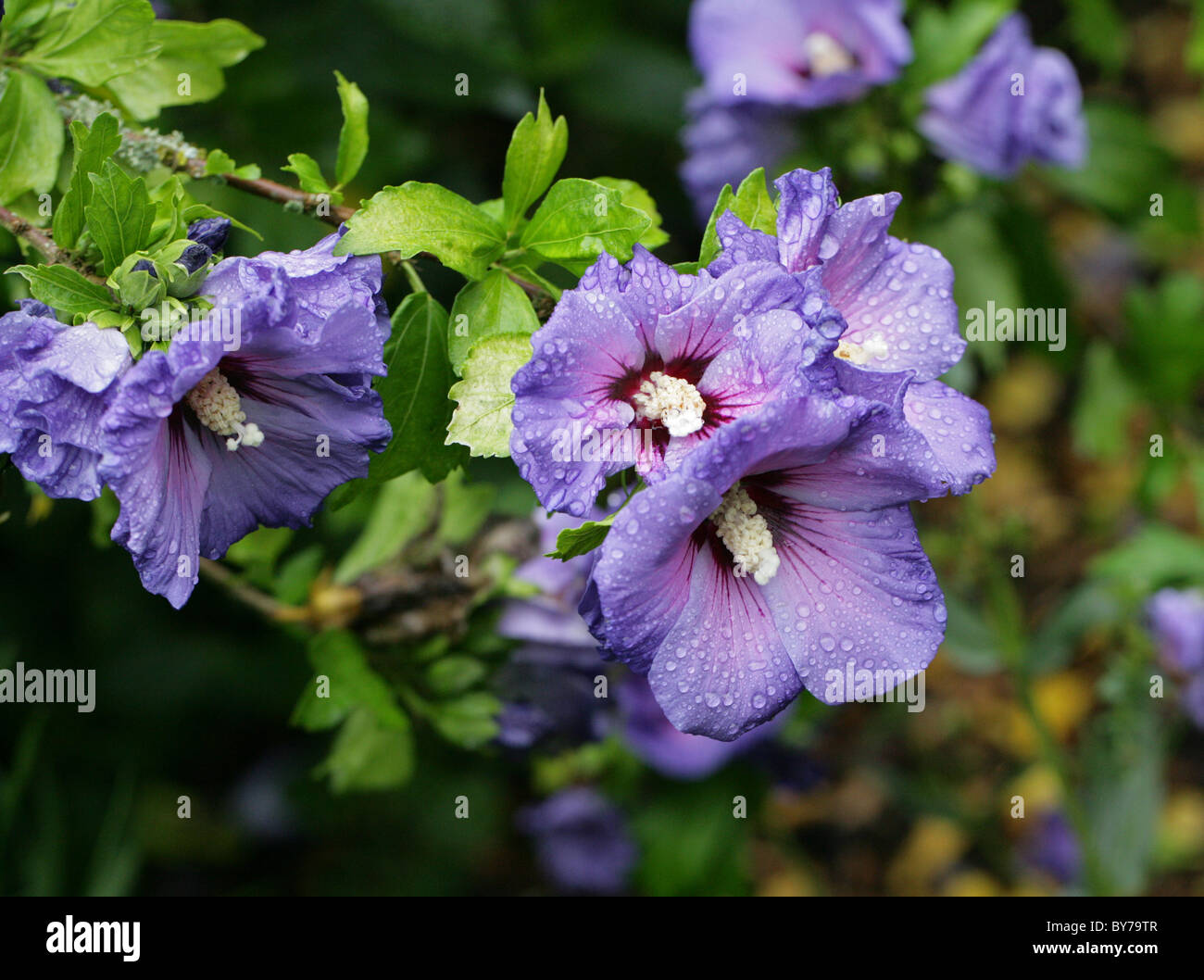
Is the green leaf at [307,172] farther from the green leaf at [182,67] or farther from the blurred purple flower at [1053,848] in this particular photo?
the blurred purple flower at [1053,848]

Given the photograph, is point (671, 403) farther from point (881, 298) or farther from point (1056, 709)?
point (1056, 709)

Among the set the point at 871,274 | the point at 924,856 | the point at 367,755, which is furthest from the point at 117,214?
the point at 924,856

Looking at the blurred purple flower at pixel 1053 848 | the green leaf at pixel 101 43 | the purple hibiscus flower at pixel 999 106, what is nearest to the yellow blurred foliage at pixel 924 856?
the blurred purple flower at pixel 1053 848

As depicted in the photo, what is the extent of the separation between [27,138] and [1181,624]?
214 cm

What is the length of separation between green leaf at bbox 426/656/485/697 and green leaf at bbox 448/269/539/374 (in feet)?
1.80

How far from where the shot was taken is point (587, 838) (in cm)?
261

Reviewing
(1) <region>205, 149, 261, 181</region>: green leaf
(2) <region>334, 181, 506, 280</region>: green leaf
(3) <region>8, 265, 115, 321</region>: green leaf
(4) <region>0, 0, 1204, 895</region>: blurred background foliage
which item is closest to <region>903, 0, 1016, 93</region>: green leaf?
(4) <region>0, 0, 1204, 895</region>: blurred background foliage

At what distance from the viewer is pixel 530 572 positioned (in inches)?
65.4

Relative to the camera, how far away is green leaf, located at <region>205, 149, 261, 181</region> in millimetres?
1122

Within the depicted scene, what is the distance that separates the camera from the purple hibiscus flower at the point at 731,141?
208 centimetres

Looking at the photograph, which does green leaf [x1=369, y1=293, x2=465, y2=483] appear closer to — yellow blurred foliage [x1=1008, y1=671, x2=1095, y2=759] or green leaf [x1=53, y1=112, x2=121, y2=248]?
green leaf [x1=53, y1=112, x2=121, y2=248]

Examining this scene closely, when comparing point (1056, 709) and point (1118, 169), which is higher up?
point (1118, 169)
